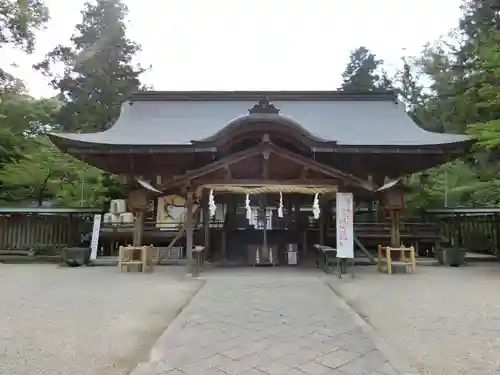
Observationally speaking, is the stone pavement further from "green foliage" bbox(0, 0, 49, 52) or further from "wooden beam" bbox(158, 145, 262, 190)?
"green foliage" bbox(0, 0, 49, 52)

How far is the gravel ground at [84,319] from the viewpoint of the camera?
3.46m

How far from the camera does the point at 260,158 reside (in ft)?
31.0

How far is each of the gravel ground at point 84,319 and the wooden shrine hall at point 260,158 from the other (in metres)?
2.14

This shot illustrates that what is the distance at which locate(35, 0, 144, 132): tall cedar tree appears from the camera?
24.0 metres

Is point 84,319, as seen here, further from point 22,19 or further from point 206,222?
point 22,19

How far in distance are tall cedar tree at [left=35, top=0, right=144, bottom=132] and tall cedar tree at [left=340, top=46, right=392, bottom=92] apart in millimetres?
18699

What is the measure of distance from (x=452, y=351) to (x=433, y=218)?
992 centimetres

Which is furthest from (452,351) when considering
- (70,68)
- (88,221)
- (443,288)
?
(70,68)

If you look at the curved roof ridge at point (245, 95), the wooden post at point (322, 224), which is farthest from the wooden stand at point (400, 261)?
the curved roof ridge at point (245, 95)

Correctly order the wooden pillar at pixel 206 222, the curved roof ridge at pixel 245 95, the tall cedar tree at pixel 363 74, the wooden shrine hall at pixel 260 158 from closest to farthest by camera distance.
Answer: the wooden shrine hall at pixel 260 158 < the wooden pillar at pixel 206 222 < the curved roof ridge at pixel 245 95 < the tall cedar tree at pixel 363 74

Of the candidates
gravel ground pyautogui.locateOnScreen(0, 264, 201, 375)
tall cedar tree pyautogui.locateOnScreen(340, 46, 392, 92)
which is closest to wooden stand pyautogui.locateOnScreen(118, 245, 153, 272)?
gravel ground pyautogui.locateOnScreen(0, 264, 201, 375)

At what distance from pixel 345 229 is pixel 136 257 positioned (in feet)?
16.3

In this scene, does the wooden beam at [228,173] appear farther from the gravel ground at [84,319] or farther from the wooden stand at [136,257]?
the wooden stand at [136,257]

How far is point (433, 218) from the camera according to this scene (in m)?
12.9
